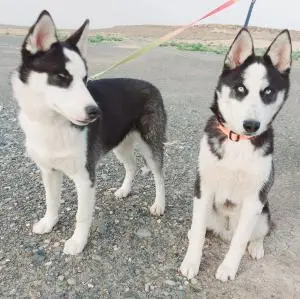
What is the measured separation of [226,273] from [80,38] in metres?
1.97

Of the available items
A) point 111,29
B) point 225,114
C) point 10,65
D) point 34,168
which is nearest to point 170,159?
point 34,168

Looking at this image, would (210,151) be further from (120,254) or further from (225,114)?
(120,254)

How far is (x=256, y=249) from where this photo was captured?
3.64 m

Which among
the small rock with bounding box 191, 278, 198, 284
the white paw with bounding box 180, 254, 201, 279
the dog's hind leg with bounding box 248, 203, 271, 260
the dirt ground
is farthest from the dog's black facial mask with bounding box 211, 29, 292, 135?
the dirt ground

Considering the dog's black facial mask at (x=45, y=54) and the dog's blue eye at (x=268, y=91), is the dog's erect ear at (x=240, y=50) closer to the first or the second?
the dog's blue eye at (x=268, y=91)

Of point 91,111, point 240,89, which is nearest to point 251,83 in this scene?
point 240,89

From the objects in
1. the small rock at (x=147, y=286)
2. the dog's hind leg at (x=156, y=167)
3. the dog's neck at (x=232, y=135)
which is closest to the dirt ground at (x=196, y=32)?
the dog's hind leg at (x=156, y=167)

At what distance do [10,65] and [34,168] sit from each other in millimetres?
7328

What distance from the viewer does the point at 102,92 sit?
3.77m

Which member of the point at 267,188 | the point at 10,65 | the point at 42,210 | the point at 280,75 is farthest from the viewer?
the point at 10,65

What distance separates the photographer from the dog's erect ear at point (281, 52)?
10.1 ft

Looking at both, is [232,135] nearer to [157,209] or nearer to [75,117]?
[75,117]

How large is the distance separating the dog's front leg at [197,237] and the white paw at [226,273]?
0.16m

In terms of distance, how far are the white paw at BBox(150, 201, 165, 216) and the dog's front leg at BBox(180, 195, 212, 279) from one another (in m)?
0.72
